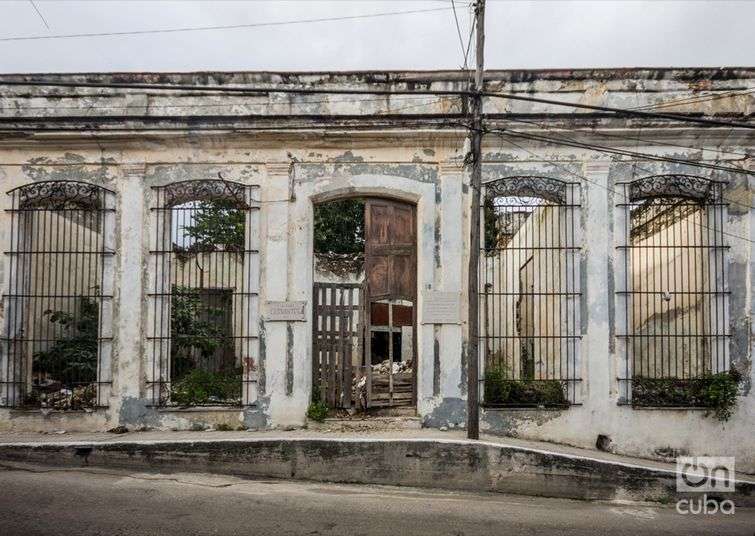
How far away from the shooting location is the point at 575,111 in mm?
9039

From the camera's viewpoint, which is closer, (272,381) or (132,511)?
(132,511)

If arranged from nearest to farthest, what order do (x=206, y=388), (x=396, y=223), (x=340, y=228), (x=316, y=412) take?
1. (x=316, y=412)
2. (x=206, y=388)
3. (x=396, y=223)
4. (x=340, y=228)

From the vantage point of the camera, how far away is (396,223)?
30.5 feet

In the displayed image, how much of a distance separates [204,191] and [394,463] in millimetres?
4573

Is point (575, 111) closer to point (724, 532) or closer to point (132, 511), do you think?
point (724, 532)

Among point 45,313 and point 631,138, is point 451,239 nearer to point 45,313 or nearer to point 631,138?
point 631,138

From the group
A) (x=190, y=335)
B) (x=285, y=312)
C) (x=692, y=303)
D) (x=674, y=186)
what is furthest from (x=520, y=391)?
(x=190, y=335)

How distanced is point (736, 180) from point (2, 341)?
10.5 metres

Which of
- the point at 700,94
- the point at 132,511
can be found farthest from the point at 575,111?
the point at 132,511

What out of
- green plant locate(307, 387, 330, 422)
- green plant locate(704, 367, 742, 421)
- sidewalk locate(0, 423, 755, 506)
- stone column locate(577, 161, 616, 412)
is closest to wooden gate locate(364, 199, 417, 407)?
green plant locate(307, 387, 330, 422)

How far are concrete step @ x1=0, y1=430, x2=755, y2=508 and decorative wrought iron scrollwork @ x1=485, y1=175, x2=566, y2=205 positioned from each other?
138 inches

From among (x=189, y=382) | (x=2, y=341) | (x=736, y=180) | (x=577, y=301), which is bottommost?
(x=189, y=382)

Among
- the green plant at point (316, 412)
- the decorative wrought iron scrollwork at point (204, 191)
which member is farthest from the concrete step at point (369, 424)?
the decorative wrought iron scrollwork at point (204, 191)

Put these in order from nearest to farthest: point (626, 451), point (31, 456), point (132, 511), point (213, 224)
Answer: point (132, 511) < point (31, 456) < point (626, 451) < point (213, 224)
